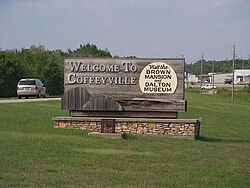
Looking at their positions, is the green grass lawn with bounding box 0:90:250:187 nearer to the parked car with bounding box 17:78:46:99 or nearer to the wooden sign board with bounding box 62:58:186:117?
the wooden sign board with bounding box 62:58:186:117

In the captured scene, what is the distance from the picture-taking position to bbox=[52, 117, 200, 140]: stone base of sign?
20.4 meters

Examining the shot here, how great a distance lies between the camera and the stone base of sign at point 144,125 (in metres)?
20.4

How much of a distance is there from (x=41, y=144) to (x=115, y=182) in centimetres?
506

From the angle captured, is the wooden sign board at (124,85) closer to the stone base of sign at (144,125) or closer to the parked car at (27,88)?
the stone base of sign at (144,125)

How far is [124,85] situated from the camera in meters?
21.0

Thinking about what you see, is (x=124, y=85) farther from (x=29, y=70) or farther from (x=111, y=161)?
(x=29, y=70)

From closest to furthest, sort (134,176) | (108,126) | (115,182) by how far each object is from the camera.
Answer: (115,182) → (134,176) → (108,126)

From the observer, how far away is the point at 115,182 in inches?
403

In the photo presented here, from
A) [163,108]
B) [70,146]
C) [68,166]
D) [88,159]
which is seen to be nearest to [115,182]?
[68,166]

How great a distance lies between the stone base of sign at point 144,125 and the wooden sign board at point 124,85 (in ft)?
1.53

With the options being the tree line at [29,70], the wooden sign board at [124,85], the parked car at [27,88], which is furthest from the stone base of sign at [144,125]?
the tree line at [29,70]

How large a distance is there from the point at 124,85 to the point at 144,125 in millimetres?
1563

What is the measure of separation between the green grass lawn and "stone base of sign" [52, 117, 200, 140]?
83 centimetres

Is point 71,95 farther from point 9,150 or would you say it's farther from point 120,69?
point 9,150
